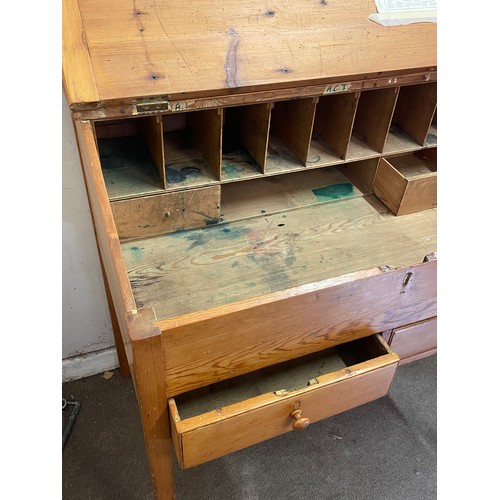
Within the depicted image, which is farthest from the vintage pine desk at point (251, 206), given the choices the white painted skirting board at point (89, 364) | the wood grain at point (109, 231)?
the white painted skirting board at point (89, 364)

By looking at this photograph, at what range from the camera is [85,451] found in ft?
4.35

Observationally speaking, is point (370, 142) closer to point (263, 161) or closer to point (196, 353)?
point (263, 161)

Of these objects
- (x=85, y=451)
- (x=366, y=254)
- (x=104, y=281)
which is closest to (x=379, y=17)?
(x=366, y=254)

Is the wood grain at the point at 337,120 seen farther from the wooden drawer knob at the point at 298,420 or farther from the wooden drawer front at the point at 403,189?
Result: the wooden drawer knob at the point at 298,420

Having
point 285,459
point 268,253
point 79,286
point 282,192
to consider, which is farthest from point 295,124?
point 285,459

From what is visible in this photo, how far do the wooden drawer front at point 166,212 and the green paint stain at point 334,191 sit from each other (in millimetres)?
307

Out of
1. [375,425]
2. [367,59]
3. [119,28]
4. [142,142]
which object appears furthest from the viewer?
[375,425]

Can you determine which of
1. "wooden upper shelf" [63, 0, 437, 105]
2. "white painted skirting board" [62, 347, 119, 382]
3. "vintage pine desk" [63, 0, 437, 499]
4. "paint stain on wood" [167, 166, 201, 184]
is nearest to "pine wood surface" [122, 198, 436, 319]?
"vintage pine desk" [63, 0, 437, 499]

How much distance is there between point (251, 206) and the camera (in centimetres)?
119

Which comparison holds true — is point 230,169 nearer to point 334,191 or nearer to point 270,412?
point 334,191

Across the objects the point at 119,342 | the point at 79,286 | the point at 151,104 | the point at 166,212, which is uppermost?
Result: the point at 151,104

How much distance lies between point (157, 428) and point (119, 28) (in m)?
0.73

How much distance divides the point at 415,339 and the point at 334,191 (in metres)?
0.44

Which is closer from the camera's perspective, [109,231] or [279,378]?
[109,231]
